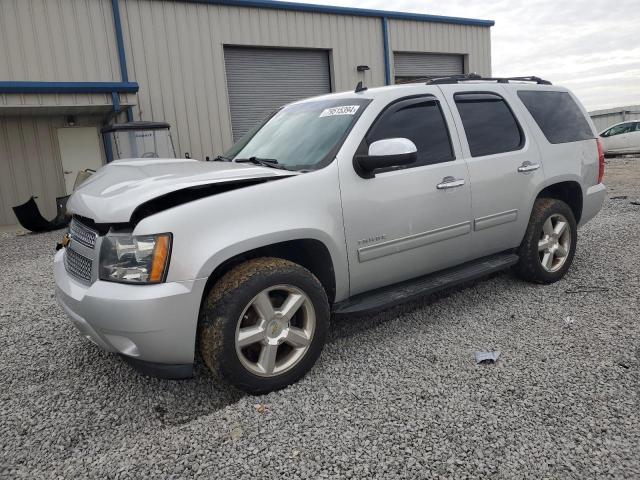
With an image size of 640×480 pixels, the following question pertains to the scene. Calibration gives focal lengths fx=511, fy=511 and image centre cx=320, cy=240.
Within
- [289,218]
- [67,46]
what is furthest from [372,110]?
[67,46]

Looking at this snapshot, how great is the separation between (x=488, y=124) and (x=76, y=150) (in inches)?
446

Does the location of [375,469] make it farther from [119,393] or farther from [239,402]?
[119,393]

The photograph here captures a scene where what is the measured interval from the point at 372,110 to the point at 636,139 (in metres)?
21.6

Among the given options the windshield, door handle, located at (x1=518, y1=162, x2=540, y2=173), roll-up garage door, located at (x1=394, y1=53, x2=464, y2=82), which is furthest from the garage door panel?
the windshield

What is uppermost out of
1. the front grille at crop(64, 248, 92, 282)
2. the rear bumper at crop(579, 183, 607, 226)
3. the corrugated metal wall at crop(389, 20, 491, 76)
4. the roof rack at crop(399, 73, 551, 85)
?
the corrugated metal wall at crop(389, 20, 491, 76)

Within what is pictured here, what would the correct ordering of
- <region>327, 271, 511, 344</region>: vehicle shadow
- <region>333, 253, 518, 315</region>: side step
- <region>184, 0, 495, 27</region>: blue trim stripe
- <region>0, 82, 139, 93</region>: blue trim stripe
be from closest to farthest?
<region>333, 253, 518, 315</region>: side step
<region>327, 271, 511, 344</region>: vehicle shadow
<region>0, 82, 139, 93</region>: blue trim stripe
<region>184, 0, 495, 27</region>: blue trim stripe

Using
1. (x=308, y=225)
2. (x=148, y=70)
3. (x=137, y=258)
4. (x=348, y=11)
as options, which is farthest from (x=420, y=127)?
(x=348, y=11)

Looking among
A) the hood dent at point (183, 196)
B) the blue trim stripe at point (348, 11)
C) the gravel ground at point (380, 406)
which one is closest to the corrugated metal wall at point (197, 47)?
the blue trim stripe at point (348, 11)

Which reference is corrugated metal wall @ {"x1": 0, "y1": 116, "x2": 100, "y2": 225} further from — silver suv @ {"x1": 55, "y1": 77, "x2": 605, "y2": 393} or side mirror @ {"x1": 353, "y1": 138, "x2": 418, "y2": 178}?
side mirror @ {"x1": 353, "y1": 138, "x2": 418, "y2": 178}

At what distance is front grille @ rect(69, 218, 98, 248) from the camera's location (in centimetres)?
289

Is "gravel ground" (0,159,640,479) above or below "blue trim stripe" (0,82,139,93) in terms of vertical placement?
below

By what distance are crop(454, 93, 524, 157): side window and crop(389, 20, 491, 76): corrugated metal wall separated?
12998mm

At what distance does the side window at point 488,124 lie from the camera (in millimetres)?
4129

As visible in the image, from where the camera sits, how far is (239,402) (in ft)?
9.52
